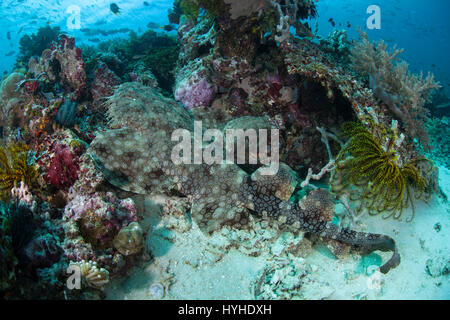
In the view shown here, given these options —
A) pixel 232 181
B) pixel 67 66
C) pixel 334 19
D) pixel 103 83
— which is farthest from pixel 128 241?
pixel 334 19

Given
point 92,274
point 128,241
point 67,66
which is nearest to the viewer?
point 92,274

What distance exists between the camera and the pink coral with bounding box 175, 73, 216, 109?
23.4ft

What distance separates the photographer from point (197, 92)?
7.15 m

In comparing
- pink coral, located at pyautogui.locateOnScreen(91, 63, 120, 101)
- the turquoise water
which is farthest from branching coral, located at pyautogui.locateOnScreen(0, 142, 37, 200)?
pink coral, located at pyautogui.locateOnScreen(91, 63, 120, 101)

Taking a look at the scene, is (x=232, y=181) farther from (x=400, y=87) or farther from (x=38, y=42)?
(x=38, y=42)

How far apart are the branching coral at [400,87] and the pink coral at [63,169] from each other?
22.3 ft

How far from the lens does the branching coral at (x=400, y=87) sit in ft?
18.0

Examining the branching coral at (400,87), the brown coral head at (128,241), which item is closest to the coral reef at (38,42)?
the brown coral head at (128,241)

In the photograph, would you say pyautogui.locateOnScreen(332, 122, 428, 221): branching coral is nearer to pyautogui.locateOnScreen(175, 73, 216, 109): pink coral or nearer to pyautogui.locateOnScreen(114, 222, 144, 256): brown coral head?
pyautogui.locateOnScreen(114, 222, 144, 256): brown coral head

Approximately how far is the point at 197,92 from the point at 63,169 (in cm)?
418

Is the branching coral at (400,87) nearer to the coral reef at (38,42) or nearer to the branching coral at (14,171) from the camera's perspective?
the branching coral at (14,171)

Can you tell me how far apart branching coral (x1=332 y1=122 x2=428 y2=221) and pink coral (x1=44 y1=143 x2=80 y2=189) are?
205 inches

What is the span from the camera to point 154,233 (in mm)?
4484

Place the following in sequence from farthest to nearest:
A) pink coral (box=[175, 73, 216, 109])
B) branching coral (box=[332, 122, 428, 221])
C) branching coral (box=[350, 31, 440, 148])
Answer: pink coral (box=[175, 73, 216, 109]), branching coral (box=[350, 31, 440, 148]), branching coral (box=[332, 122, 428, 221])
